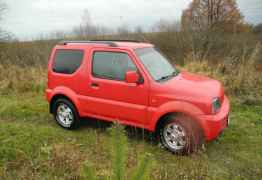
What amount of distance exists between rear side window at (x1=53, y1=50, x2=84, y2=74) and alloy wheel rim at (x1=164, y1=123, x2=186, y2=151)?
226 cm

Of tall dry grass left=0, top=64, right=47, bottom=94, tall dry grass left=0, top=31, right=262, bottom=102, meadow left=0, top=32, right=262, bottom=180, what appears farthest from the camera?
tall dry grass left=0, top=64, right=47, bottom=94

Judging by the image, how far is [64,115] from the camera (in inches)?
221

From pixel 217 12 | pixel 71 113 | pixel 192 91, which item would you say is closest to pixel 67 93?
pixel 71 113

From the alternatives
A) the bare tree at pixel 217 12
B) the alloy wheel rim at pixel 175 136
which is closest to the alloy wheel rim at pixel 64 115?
the alloy wheel rim at pixel 175 136

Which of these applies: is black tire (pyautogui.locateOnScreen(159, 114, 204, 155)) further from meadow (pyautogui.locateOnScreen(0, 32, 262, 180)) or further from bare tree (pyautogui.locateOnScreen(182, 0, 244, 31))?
bare tree (pyautogui.locateOnScreen(182, 0, 244, 31))

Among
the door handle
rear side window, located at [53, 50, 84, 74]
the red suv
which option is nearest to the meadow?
the red suv

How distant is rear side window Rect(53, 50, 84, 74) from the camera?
17.1 ft

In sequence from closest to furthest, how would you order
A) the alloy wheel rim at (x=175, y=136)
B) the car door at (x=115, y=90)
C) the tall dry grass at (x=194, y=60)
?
the alloy wheel rim at (x=175, y=136)
the car door at (x=115, y=90)
the tall dry grass at (x=194, y=60)

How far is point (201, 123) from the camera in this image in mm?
4020

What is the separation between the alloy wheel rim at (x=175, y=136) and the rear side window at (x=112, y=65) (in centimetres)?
123

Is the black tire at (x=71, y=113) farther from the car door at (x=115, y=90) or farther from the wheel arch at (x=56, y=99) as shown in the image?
the car door at (x=115, y=90)

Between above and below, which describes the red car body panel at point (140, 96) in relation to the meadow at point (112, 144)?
above

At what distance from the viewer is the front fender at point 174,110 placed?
13.3 ft

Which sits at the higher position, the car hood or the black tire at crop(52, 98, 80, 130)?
the car hood
